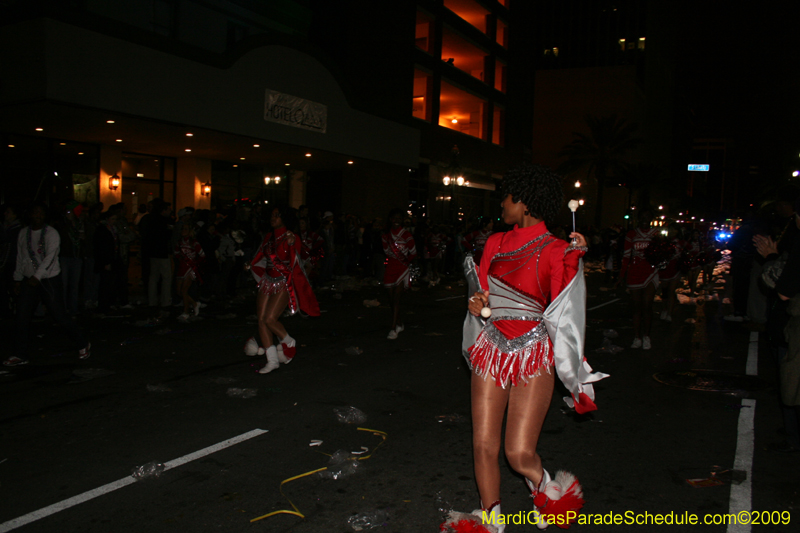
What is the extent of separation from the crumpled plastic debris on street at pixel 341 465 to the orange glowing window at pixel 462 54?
30.5 meters

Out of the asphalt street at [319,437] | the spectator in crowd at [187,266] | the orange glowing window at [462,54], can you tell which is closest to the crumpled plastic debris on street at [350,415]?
the asphalt street at [319,437]

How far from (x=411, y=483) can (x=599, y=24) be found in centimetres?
7391

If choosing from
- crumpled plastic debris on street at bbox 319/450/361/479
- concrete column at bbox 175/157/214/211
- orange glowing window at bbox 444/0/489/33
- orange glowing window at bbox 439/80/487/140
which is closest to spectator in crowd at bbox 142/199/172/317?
crumpled plastic debris on street at bbox 319/450/361/479

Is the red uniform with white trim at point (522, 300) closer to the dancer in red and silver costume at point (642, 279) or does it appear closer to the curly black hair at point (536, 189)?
the curly black hair at point (536, 189)

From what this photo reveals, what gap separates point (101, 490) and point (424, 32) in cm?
3095

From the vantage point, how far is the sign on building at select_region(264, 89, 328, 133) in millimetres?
17728

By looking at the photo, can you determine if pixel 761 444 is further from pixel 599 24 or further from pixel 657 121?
pixel 657 121

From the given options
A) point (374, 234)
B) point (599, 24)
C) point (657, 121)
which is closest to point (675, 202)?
point (657, 121)

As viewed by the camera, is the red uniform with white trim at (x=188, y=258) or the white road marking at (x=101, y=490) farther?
the red uniform with white trim at (x=188, y=258)

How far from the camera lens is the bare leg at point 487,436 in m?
3.19

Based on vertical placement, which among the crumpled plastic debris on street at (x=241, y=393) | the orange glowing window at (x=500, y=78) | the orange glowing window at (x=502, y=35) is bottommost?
the crumpled plastic debris on street at (x=241, y=393)

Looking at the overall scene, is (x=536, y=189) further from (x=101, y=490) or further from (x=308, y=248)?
(x=308, y=248)

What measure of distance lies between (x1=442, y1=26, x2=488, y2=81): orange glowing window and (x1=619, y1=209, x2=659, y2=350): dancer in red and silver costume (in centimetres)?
2507

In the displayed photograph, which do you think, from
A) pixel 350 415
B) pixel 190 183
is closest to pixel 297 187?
pixel 190 183
